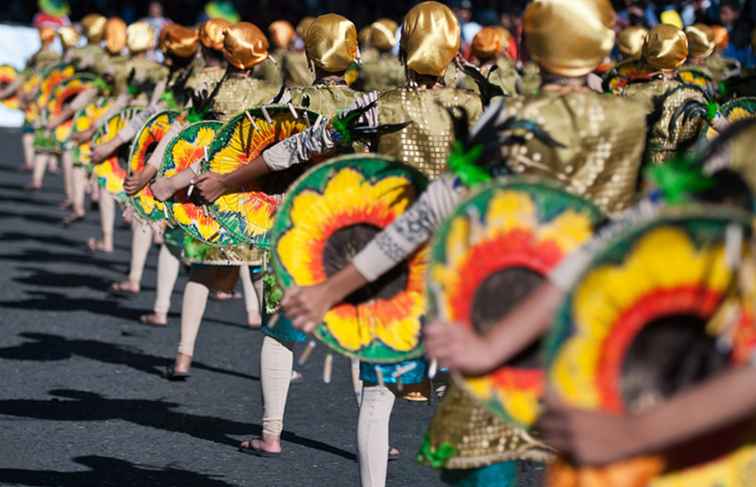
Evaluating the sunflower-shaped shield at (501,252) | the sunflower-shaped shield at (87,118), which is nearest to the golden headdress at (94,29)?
the sunflower-shaped shield at (87,118)

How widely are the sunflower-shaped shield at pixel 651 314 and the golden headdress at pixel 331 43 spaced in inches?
146

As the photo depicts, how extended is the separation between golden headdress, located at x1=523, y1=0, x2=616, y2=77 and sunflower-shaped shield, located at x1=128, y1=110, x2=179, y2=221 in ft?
13.1

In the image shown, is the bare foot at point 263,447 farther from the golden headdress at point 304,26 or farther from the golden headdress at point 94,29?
the golden headdress at point 94,29

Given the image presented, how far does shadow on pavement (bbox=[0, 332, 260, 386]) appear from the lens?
8273mm

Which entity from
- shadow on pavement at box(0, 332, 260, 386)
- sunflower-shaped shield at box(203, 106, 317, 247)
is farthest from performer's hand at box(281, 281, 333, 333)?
shadow on pavement at box(0, 332, 260, 386)

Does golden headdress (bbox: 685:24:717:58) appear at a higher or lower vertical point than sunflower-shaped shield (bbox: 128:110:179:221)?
higher

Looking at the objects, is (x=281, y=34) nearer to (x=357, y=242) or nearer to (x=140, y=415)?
(x=140, y=415)

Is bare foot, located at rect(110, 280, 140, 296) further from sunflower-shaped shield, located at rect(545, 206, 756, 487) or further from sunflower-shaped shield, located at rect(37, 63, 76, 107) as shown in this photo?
sunflower-shaped shield, located at rect(545, 206, 756, 487)

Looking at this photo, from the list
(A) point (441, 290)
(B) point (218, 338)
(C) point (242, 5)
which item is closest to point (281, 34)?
(B) point (218, 338)

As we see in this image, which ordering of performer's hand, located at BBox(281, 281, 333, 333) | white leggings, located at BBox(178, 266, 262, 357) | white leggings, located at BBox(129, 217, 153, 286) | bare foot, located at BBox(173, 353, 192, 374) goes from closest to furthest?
performer's hand, located at BBox(281, 281, 333, 333) < white leggings, located at BBox(178, 266, 262, 357) < bare foot, located at BBox(173, 353, 192, 374) < white leggings, located at BBox(129, 217, 153, 286)

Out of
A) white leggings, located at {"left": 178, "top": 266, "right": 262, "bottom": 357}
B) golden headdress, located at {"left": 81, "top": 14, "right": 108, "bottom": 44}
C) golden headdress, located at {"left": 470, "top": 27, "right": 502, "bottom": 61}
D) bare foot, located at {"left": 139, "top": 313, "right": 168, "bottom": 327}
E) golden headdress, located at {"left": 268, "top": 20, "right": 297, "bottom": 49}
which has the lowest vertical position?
bare foot, located at {"left": 139, "top": 313, "right": 168, "bottom": 327}

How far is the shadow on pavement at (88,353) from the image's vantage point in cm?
827

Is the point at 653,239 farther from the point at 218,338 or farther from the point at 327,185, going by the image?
the point at 218,338

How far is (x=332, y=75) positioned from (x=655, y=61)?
2.28 metres
